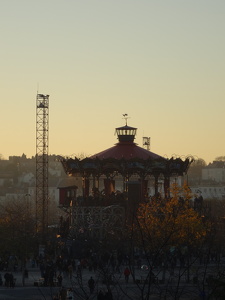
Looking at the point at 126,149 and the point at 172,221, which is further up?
the point at 126,149

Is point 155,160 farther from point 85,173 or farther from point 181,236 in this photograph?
point 181,236

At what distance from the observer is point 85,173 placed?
82.8 meters

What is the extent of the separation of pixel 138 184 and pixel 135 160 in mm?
1745

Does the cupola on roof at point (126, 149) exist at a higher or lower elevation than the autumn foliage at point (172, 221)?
higher

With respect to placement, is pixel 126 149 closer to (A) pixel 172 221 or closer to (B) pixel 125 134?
(B) pixel 125 134

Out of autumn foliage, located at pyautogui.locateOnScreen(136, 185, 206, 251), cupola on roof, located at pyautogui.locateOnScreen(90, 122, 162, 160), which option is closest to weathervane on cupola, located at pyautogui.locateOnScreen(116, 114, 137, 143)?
cupola on roof, located at pyautogui.locateOnScreen(90, 122, 162, 160)

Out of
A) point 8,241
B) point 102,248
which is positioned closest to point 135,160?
point 102,248

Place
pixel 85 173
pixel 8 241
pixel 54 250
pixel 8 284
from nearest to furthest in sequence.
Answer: pixel 8 284 → pixel 8 241 → pixel 54 250 → pixel 85 173

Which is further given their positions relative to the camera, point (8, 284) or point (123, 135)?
point (123, 135)

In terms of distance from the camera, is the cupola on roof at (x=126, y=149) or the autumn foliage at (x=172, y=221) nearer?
the autumn foliage at (x=172, y=221)

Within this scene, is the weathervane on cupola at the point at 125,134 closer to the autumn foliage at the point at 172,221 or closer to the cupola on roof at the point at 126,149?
the cupola on roof at the point at 126,149

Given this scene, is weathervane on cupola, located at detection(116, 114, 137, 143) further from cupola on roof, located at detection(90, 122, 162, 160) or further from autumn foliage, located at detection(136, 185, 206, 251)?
autumn foliage, located at detection(136, 185, 206, 251)

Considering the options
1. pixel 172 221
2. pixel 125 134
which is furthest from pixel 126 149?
pixel 172 221

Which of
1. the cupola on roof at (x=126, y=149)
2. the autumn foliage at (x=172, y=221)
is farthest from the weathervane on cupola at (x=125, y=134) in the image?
the autumn foliage at (x=172, y=221)
